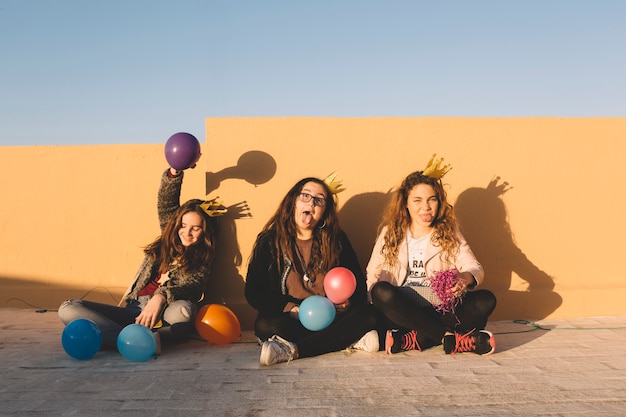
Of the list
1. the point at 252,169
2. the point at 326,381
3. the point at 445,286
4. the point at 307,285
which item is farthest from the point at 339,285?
the point at 252,169

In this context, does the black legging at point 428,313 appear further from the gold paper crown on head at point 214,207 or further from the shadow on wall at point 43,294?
the shadow on wall at point 43,294

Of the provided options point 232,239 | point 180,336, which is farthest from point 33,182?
point 180,336

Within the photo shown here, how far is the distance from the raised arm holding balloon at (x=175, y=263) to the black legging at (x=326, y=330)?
24.0 inches

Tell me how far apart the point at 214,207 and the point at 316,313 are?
139 centimetres

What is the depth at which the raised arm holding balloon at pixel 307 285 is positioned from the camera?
3.45 meters

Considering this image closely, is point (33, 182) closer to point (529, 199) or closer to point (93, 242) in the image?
point (93, 242)

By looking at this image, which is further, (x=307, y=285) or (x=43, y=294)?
(x=43, y=294)

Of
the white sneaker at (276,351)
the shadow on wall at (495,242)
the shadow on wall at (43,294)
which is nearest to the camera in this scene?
the white sneaker at (276,351)

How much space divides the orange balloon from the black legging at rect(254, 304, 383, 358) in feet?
0.87

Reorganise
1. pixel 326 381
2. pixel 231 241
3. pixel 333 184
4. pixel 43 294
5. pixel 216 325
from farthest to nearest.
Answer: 1. pixel 43 294
2. pixel 231 241
3. pixel 333 184
4. pixel 216 325
5. pixel 326 381

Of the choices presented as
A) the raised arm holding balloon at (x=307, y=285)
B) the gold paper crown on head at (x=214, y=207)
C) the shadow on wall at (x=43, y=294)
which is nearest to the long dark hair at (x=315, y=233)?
the raised arm holding balloon at (x=307, y=285)

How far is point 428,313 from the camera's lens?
3605mm

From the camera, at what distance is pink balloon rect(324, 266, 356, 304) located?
11.6ft

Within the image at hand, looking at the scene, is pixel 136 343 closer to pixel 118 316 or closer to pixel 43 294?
pixel 118 316
